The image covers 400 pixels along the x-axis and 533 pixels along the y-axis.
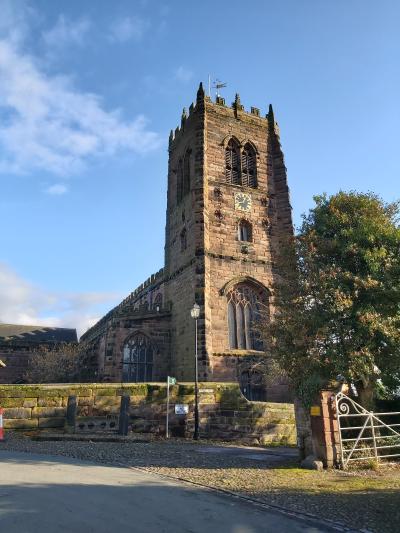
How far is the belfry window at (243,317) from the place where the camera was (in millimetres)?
23734

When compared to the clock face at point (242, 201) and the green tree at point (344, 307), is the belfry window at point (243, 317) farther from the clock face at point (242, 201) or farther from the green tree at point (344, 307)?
the green tree at point (344, 307)

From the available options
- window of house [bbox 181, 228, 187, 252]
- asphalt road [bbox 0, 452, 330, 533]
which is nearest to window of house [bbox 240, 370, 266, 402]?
window of house [bbox 181, 228, 187, 252]

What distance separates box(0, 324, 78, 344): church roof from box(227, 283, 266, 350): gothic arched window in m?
17.4

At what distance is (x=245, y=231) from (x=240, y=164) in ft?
15.9

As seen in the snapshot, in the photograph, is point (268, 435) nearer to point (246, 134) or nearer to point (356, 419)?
point (356, 419)

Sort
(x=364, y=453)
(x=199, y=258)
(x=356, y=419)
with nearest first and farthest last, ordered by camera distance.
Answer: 1. (x=364, y=453)
2. (x=356, y=419)
3. (x=199, y=258)

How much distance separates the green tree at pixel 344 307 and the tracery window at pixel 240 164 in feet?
45.7

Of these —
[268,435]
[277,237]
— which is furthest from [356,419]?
[277,237]

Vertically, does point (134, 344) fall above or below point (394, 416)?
above

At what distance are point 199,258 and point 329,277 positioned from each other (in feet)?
37.2

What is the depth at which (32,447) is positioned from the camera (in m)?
11.7

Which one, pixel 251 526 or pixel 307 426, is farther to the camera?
pixel 307 426

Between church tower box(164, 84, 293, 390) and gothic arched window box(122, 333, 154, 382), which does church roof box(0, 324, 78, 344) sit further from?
church tower box(164, 84, 293, 390)

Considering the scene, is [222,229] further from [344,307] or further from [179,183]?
[344,307]
